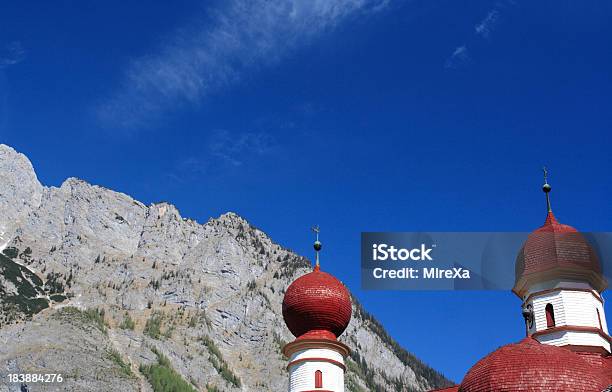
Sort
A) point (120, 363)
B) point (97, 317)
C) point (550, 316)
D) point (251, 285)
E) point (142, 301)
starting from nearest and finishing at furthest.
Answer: point (550, 316), point (120, 363), point (97, 317), point (142, 301), point (251, 285)

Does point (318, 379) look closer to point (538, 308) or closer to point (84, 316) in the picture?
point (538, 308)

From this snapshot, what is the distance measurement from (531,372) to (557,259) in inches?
332

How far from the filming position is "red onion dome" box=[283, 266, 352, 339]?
27688 mm

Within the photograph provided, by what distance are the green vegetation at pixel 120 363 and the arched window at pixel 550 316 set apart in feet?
342

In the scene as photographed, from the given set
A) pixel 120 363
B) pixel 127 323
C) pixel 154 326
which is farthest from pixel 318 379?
pixel 154 326

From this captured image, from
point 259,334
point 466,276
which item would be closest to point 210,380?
point 259,334

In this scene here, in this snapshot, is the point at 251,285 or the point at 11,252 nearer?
the point at 251,285

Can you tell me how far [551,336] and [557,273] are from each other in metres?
2.05

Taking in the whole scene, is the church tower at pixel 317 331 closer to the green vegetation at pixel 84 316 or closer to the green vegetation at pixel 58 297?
the green vegetation at pixel 84 316

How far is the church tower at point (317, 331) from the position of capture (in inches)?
1048

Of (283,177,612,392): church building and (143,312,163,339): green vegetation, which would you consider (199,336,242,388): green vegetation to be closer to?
(143,312,163,339): green vegetation

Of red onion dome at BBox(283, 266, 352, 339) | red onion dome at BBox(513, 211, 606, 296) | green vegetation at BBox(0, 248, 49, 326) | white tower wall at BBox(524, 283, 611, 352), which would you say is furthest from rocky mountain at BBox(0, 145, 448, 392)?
white tower wall at BBox(524, 283, 611, 352)

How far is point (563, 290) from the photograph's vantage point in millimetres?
26953

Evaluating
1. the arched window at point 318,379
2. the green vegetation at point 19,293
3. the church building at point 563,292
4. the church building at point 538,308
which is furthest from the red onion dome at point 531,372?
the green vegetation at point 19,293
